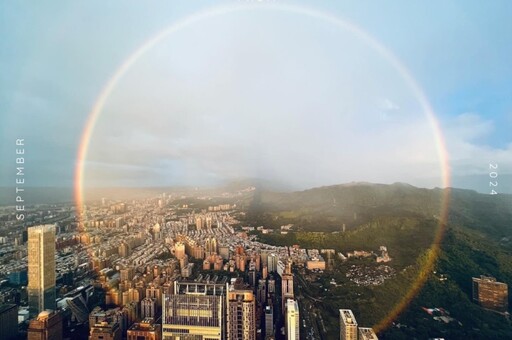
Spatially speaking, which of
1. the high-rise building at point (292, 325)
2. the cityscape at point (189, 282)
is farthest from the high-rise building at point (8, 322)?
the high-rise building at point (292, 325)

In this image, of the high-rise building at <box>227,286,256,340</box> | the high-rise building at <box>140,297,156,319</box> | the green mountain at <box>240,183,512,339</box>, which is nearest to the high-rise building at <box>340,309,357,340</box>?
the green mountain at <box>240,183,512,339</box>

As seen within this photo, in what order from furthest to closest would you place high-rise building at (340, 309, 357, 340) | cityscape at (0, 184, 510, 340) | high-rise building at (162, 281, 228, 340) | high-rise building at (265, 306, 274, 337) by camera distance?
high-rise building at (265, 306, 274, 337) < cityscape at (0, 184, 510, 340) < high-rise building at (162, 281, 228, 340) < high-rise building at (340, 309, 357, 340)

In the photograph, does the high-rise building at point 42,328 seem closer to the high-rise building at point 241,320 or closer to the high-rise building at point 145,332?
the high-rise building at point 145,332

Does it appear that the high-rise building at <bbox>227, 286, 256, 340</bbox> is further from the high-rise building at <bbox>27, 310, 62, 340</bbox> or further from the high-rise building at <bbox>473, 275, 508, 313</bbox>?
the high-rise building at <bbox>473, 275, 508, 313</bbox>

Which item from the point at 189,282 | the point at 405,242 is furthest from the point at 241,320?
the point at 405,242

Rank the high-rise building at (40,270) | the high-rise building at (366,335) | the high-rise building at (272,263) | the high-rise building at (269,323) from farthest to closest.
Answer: the high-rise building at (272,263)
the high-rise building at (40,270)
the high-rise building at (269,323)
the high-rise building at (366,335)

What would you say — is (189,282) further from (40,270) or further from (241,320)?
(40,270)
